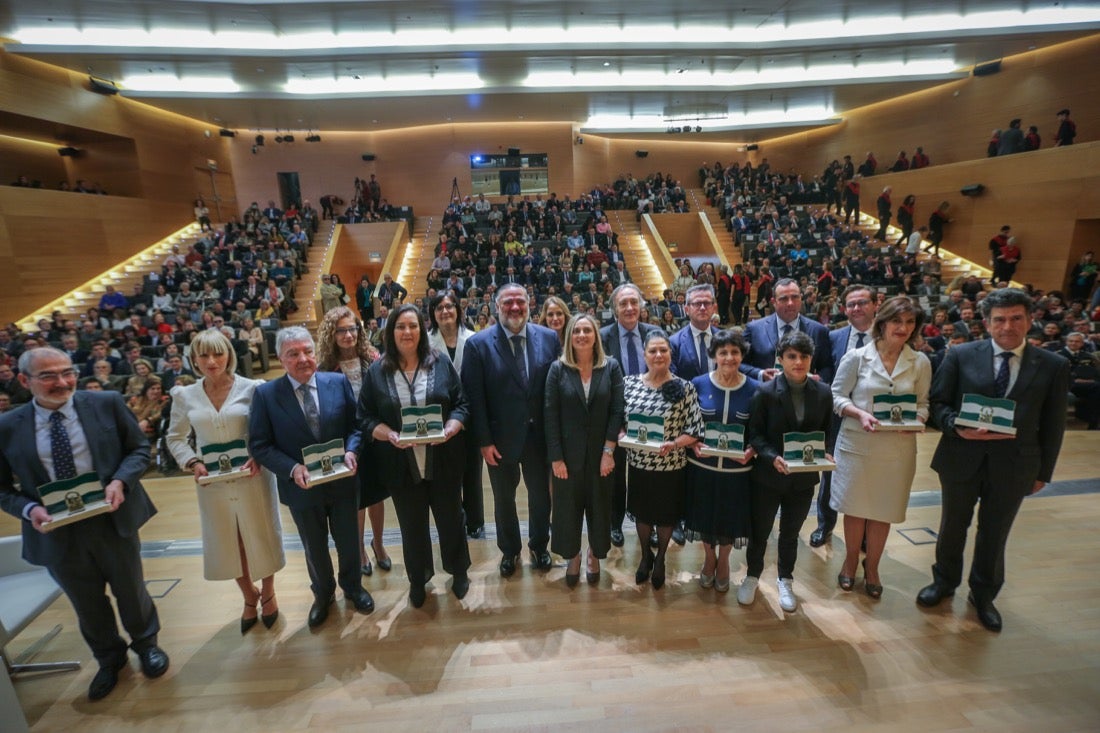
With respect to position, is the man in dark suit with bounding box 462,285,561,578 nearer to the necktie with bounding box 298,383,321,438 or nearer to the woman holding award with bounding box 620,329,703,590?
the woman holding award with bounding box 620,329,703,590

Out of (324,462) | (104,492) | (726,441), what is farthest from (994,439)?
(104,492)

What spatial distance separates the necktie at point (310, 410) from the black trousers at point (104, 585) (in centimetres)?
89

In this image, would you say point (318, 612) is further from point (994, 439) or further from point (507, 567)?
point (994, 439)

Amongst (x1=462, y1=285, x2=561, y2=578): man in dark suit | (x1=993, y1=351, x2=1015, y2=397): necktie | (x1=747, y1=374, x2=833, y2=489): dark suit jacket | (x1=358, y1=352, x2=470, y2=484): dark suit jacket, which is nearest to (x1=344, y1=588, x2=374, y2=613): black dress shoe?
(x1=358, y1=352, x2=470, y2=484): dark suit jacket

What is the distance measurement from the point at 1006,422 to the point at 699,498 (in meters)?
1.34

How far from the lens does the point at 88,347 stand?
7.03 m

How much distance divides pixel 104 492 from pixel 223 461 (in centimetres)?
43

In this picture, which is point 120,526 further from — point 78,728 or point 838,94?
point 838,94

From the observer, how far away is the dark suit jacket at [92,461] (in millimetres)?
1936

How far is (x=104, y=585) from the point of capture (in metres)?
2.14

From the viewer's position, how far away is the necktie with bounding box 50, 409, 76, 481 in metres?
1.98

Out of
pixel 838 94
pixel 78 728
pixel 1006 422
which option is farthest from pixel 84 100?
pixel 838 94

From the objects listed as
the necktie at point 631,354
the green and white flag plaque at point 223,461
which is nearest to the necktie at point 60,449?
the green and white flag plaque at point 223,461

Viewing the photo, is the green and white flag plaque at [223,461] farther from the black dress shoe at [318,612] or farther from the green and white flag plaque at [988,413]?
the green and white flag plaque at [988,413]
